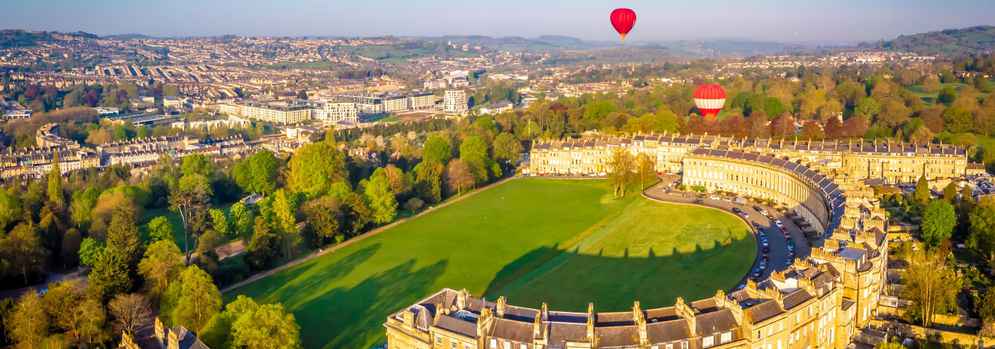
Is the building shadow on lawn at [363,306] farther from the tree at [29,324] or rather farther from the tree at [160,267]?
the tree at [29,324]

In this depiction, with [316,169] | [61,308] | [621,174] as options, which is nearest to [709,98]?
[621,174]

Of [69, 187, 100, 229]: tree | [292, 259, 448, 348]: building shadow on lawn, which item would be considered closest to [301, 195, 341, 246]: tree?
[292, 259, 448, 348]: building shadow on lawn

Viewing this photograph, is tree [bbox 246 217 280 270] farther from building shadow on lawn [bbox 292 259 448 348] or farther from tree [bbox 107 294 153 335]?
tree [bbox 107 294 153 335]

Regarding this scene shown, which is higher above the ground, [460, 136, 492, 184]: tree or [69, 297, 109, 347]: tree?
[460, 136, 492, 184]: tree

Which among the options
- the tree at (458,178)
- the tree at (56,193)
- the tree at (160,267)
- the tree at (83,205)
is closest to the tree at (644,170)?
the tree at (458,178)

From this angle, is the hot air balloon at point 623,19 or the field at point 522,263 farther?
the hot air balloon at point 623,19

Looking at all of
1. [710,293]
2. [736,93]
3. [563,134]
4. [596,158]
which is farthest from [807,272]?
[736,93]
